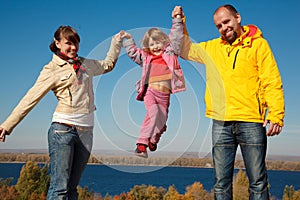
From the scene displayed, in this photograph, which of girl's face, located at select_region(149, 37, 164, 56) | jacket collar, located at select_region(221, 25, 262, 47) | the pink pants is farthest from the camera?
jacket collar, located at select_region(221, 25, 262, 47)

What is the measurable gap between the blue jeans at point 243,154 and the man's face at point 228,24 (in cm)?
83

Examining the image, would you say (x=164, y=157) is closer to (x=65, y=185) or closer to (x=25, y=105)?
(x=65, y=185)

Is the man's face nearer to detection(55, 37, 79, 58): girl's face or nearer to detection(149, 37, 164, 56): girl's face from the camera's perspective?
detection(149, 37, 164, 56): girl's face

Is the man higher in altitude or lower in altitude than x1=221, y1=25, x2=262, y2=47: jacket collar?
lower

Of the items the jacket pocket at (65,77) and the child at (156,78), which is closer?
the child at (156,78)

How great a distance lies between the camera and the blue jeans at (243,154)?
4090 millimetres

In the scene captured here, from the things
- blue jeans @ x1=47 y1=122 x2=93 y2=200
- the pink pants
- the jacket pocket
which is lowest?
blue jeans @ x1=47 y1=122 x2=93 y2=200

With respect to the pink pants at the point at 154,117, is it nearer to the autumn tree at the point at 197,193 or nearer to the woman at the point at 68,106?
the woman at the point at 68,106

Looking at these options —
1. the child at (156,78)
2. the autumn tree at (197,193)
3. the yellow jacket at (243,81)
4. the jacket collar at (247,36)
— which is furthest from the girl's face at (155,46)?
the autumn tree at (197,193)

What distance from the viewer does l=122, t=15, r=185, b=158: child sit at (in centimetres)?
391

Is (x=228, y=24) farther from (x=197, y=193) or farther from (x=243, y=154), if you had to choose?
(x=197, y=193)

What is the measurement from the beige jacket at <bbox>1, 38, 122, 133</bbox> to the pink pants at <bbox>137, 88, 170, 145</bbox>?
570mm

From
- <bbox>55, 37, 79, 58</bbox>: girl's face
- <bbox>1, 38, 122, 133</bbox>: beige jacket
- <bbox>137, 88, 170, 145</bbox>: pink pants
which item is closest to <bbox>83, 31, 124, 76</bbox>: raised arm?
<bbox>1, 38, 122, 133</bbox>: beige jacket

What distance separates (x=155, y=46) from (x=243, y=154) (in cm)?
130
